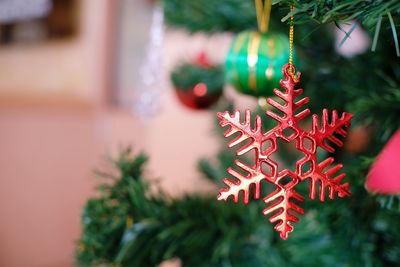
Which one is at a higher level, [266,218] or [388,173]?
[388,173]

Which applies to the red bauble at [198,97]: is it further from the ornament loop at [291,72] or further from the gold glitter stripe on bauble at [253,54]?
the ornament loop at [291,72]

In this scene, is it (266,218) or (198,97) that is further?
(198,97)

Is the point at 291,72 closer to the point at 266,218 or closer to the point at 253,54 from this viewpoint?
the point at 253,54

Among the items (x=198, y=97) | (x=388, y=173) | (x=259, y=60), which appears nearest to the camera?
(x=388, y=173)

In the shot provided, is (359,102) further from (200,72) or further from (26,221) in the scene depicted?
(26,221)

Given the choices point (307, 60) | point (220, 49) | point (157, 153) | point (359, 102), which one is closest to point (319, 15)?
point (359, 102)

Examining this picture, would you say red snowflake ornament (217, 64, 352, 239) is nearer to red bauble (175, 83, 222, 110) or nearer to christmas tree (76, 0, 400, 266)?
christmas tree (76, 0, 400, 266)

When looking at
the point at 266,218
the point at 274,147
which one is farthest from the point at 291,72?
the point at 266,218
